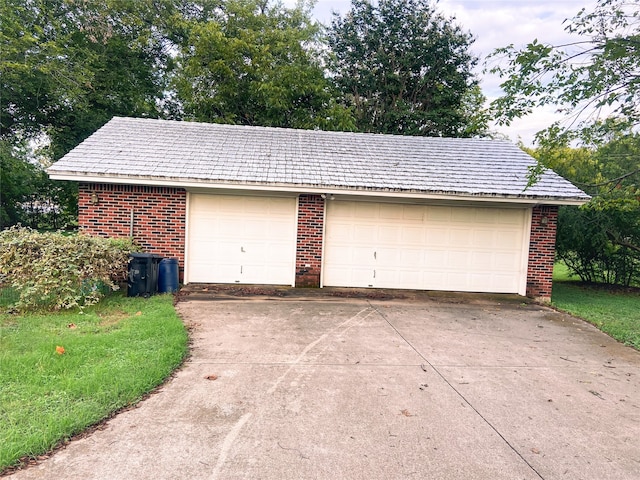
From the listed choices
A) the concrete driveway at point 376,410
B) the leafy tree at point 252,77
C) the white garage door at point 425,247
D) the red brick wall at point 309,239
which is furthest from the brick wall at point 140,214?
the leafy tree at point 252,77

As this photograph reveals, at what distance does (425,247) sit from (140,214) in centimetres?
674

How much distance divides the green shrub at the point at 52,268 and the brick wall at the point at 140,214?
1937 millimetres

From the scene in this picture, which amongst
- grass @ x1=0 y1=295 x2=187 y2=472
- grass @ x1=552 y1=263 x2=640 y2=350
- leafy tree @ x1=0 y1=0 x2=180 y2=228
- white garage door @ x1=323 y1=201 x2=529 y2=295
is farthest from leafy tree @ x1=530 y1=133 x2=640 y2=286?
leafy tree @ x1=0 y1=0 x2=180 y2=228

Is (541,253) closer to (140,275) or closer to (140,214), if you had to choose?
(140,275)

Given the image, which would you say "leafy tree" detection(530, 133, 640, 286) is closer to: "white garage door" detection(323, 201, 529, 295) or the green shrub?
"white garage door" detection(323, 201, 529, 295)

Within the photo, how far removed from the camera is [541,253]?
9.78 metres

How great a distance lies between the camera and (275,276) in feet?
31.6

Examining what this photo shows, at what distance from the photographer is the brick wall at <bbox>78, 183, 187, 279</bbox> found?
29.1ft

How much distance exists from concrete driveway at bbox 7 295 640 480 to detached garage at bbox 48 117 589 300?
10.4 ft

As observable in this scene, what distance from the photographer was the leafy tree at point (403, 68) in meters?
22.3

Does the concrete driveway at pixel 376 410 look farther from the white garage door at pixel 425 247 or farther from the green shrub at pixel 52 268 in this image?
the white garage door at pixel 425 247

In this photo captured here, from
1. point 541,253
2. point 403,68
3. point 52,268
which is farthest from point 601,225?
point 403,68

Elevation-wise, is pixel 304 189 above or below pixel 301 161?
below

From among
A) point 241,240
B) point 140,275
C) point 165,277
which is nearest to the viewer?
point 140,275
